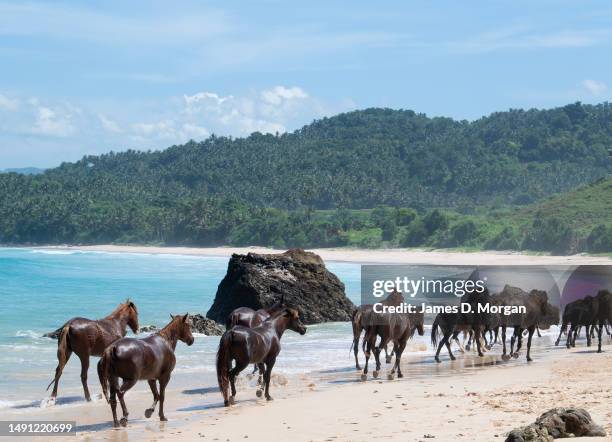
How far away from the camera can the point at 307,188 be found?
14150 cm

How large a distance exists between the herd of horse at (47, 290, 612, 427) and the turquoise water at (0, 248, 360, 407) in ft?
4.66

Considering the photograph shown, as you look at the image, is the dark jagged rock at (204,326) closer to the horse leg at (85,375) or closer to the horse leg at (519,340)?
the horse leg at (519,340)

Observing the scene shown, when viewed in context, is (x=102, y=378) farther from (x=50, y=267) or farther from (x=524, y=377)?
(x=50, y=267)

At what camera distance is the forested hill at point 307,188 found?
11881 cm

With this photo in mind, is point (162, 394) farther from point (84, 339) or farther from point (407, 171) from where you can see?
point (407, 171)

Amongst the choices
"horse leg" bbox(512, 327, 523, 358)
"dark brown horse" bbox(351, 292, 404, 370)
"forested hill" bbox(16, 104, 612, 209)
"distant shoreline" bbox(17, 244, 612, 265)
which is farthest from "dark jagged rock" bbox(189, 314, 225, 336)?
"forested hill" bbox(16, 104, 612, 209)

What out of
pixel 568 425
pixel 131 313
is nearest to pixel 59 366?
pixel 131 313

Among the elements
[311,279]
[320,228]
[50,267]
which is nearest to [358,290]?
[311,279]

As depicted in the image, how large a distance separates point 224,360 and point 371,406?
89.9 inches

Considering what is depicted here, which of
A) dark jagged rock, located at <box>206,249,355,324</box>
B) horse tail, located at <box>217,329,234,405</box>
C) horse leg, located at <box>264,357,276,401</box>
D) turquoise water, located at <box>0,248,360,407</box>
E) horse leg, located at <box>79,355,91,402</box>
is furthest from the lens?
dark jagged rock, located at <box>206,249,355,324</box>

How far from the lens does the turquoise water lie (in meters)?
19.0

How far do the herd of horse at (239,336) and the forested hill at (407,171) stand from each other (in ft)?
380

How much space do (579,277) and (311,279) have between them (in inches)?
400

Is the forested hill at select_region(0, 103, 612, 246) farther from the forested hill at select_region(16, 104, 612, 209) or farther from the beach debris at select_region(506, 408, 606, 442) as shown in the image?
the beach debris at select_region(506, 408, 606, 442)
